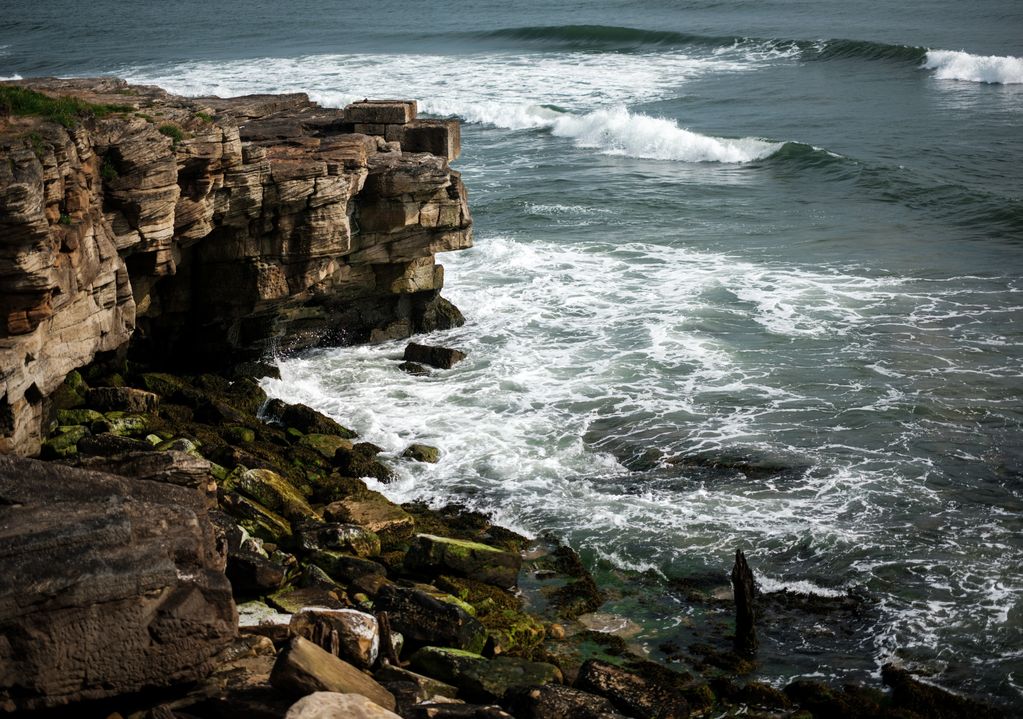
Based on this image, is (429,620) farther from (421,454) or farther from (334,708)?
(421,454)

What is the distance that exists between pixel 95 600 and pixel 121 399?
9970 millimetres

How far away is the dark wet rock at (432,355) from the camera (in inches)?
946

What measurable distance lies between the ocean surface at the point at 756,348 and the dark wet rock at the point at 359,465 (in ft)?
1.46

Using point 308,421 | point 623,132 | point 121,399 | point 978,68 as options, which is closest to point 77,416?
point 121,399

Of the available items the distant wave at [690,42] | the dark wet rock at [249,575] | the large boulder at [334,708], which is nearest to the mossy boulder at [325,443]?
the dark wet rock at [249,575]

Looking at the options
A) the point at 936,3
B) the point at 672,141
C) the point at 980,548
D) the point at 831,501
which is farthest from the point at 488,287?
the point at 936,3

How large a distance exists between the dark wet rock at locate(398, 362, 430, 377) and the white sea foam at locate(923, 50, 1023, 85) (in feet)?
129

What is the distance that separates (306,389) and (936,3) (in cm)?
6295

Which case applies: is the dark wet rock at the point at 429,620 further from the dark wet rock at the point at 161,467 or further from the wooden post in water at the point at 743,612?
the wooden post in water at the point at 743,612

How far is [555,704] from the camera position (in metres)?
11.8

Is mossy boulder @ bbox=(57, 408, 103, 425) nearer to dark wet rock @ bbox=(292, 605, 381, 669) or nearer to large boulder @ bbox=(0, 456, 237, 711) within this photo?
large boulder @ bbox=(0, 456, 237, 711)

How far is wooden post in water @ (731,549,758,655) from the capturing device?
1427 cm

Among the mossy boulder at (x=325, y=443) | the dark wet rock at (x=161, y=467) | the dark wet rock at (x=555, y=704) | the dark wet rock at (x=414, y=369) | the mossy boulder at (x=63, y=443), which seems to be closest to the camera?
the dark wet rock at (x=555, y=704)

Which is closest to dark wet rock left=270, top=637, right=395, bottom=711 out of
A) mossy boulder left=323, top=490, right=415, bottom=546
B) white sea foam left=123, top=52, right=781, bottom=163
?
mossy boulder left=323, top=490, right=415, bottom=546
